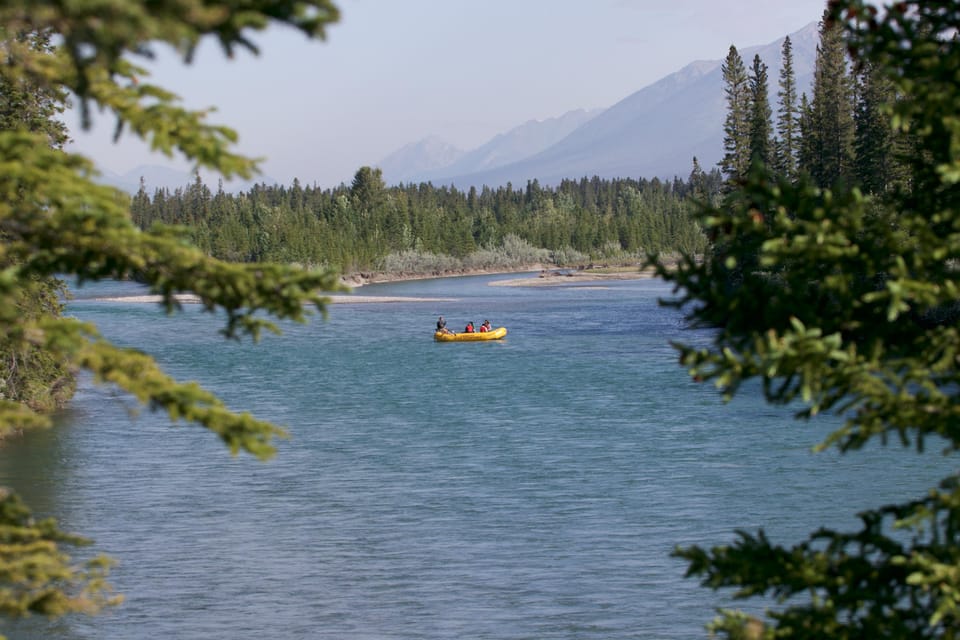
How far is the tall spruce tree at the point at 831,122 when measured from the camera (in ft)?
253

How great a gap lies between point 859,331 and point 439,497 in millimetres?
20689

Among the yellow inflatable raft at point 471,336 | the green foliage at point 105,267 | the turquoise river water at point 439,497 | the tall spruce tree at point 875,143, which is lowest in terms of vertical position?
the turquoise river water at point 439,497

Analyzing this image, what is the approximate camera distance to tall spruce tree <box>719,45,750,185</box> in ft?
283

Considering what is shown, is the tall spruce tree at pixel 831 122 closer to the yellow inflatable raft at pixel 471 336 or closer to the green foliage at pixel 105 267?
the yellow inflatable raft at pixel 471 336

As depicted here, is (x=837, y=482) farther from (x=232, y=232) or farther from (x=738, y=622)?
(x=232, y=232)

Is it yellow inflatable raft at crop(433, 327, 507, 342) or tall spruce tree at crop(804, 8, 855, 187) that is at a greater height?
tall spruce tree at crop(804, 8, 855, 187)

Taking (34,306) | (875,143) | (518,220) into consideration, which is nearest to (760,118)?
(875,143)

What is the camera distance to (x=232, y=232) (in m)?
142

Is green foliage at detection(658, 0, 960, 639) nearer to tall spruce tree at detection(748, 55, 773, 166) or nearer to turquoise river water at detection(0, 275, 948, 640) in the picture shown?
turquoise river water at detection(0, 275, 948, 640)

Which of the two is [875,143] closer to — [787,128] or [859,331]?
[787,128]

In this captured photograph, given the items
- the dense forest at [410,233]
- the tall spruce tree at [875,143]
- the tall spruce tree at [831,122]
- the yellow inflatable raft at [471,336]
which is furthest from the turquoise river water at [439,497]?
the dense forest at [410,233]

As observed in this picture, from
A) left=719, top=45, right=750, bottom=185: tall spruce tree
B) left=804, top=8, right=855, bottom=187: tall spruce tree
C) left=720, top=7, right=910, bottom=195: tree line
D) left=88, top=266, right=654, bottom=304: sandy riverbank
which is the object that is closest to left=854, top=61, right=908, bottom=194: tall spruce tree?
left=720, top=7, right=910, bottom=195: tree line

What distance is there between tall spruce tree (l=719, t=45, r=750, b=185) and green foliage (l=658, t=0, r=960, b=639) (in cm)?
7845

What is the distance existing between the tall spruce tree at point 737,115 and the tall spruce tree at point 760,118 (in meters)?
0.72
